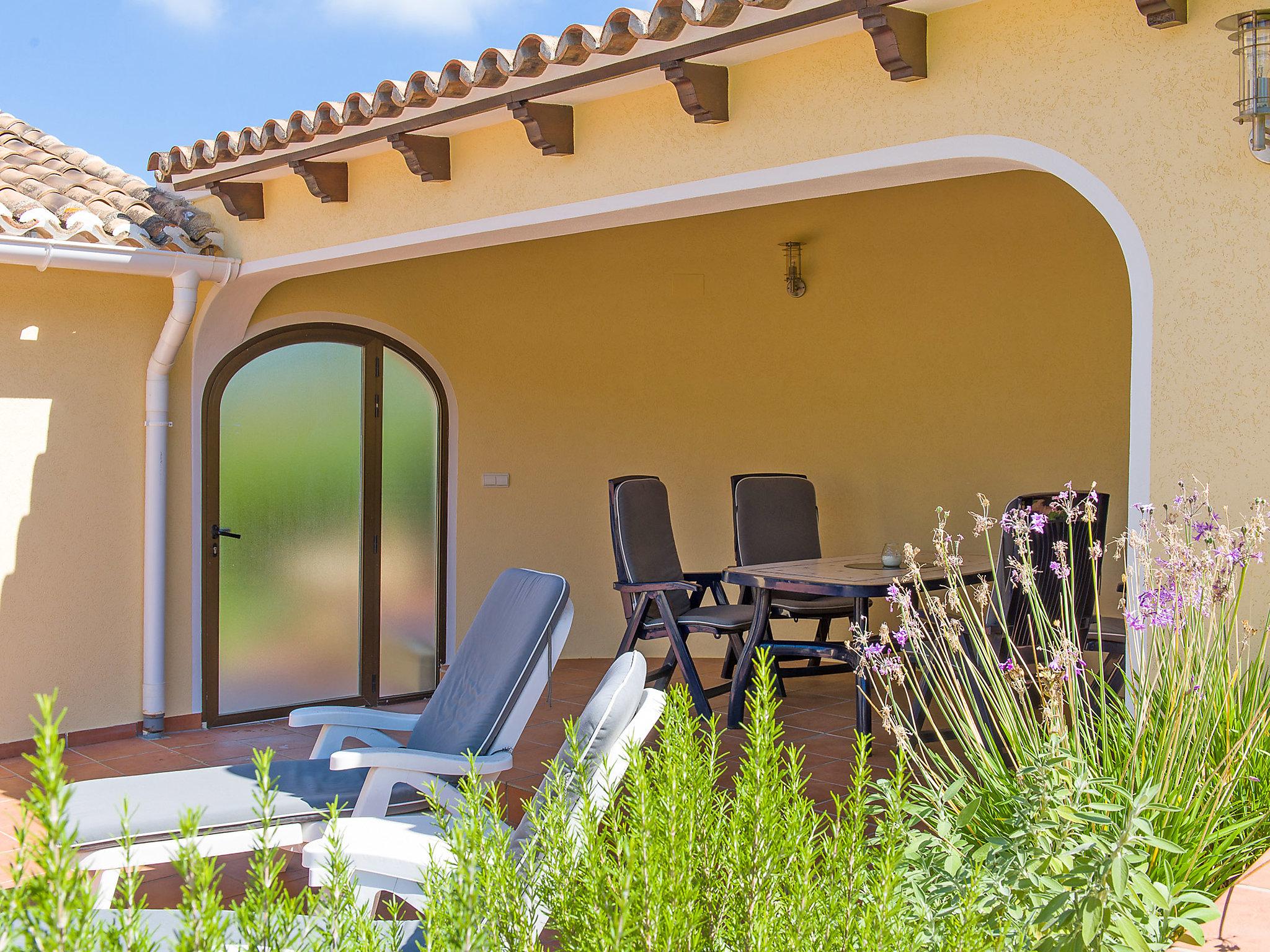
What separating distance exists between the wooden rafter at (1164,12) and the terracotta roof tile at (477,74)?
0.94m

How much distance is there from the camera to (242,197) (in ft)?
19.3

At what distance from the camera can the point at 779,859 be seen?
1813 millimetres

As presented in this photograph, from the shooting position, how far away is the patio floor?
195 inches

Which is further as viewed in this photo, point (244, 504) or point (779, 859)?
point (244, 504)

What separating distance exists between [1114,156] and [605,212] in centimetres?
184

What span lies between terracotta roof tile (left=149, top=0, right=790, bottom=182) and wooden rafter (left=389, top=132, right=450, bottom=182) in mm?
133

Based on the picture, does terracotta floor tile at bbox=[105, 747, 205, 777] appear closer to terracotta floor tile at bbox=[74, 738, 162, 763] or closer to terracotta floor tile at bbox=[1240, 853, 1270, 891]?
terracotta floor tile at bbox=[74, 738, 162, 763]

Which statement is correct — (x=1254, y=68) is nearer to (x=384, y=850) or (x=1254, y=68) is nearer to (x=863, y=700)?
(x=384, y=850)

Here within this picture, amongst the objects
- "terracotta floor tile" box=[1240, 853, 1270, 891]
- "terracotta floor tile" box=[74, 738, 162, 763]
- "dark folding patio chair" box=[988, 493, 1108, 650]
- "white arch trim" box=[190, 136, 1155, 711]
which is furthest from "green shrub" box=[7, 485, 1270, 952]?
"terracotta floor tile" box=[74, 738, 162, 763]

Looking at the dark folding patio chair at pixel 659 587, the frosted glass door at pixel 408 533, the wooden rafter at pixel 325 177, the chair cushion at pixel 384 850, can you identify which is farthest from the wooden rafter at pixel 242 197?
the chair cushion at pixel 384 850

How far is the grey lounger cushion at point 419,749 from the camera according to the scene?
3312 mm

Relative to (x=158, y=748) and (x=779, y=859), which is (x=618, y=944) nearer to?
(x=779, y=859)

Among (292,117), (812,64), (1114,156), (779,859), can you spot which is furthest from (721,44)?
(779,859)

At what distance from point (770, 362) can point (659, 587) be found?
2.33 meters
